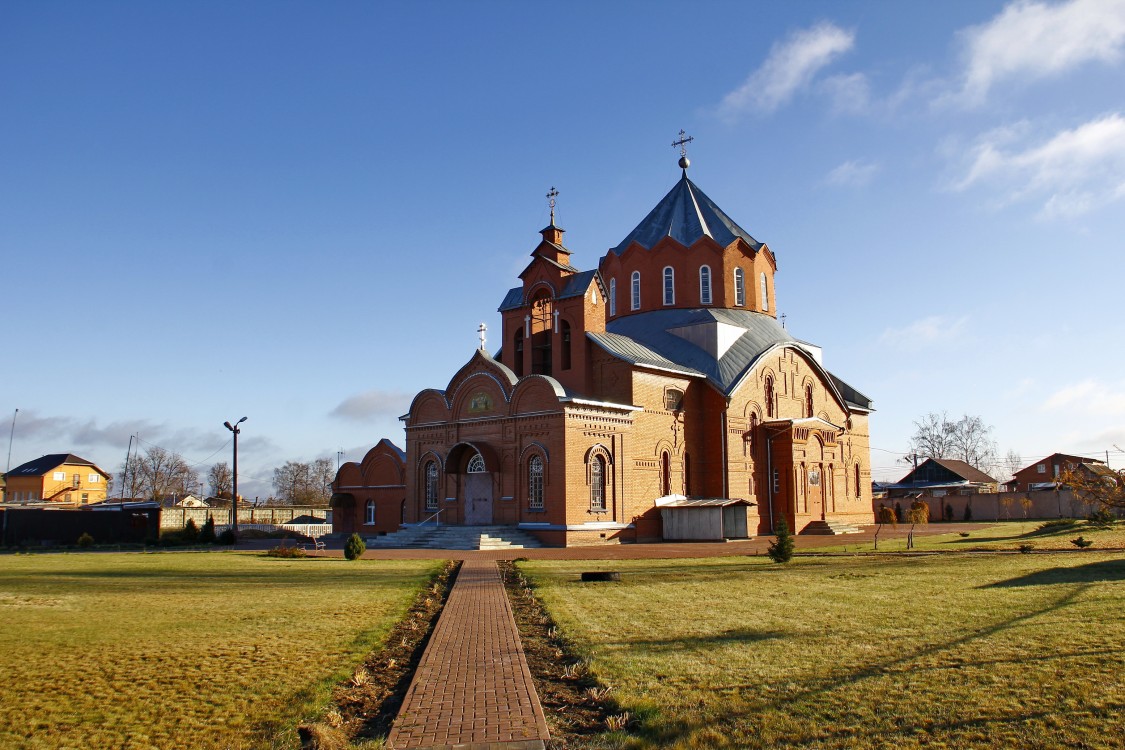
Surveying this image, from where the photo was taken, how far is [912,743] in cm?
551

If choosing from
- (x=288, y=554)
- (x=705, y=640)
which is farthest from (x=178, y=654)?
(x=288, y=554)

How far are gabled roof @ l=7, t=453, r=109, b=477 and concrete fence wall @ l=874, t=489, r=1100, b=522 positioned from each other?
208 feet

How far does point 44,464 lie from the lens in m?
70.2

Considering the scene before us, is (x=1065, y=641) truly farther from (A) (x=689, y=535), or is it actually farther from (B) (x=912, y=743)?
(A) (x=689, y=535)

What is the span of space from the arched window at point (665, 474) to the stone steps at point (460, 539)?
5.78 m

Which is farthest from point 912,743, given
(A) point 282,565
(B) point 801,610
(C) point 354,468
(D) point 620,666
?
(C) point 354,468

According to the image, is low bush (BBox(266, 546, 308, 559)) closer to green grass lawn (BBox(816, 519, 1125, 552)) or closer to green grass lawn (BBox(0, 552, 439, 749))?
green grass lawn (BBox(0, 552, 439, 749))

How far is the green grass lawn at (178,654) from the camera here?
6301mm

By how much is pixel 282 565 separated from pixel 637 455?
13.4 m

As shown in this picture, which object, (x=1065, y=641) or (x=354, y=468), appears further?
(x=354, y=468)

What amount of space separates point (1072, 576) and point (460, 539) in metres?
18.3

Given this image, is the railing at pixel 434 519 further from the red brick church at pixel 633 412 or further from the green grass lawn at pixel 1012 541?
the green grass lawn at pixel 1012 541

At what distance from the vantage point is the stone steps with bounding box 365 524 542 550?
2720cm

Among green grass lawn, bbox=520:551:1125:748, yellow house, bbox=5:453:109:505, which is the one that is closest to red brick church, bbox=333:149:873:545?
green grass lawn, bbox=520:551:1125:748
